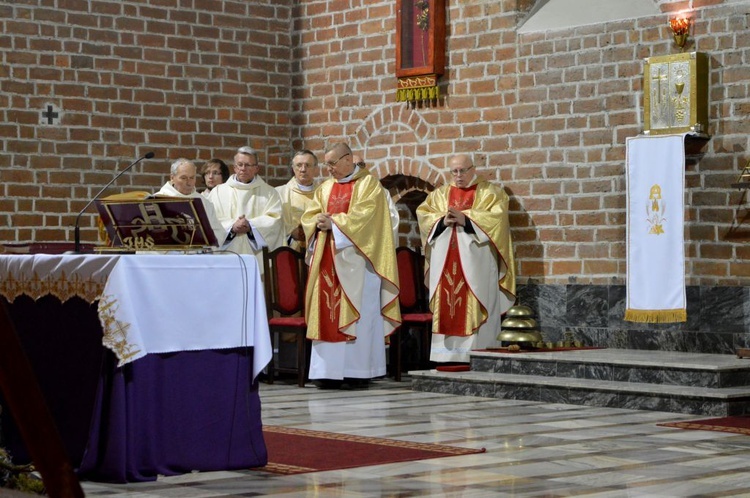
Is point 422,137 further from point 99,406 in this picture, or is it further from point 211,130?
point 99,406

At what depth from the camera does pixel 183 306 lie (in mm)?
4816

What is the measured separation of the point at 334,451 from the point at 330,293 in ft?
12.2

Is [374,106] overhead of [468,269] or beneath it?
overhead

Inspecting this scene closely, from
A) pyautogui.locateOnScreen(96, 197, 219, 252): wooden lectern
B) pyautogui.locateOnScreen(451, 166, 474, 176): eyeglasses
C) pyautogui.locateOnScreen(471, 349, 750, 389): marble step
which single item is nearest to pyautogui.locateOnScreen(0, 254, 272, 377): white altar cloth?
pyautogui.locateOnScreen(96, 197, 219, 252): wooden lectern

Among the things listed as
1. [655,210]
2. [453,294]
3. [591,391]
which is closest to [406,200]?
[453,294]

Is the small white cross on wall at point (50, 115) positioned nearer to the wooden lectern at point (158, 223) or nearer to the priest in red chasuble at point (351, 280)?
the priest in red chasuble at point (351, 280)

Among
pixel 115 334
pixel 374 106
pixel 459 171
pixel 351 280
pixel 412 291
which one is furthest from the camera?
pixel 374 106

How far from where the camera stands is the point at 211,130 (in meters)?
11.8

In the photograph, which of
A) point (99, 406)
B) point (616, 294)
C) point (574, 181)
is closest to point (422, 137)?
point (574, 181)

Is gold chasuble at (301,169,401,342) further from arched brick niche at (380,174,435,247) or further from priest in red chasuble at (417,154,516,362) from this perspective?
arched brick niche at (380,174,435,247)

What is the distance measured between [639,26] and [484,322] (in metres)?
2.59

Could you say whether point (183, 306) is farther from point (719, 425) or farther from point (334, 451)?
point (719, 425)

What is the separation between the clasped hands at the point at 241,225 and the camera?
9.57 meters

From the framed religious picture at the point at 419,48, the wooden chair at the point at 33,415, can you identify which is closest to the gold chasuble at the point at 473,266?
the framed religious picture at the point at 419,48
